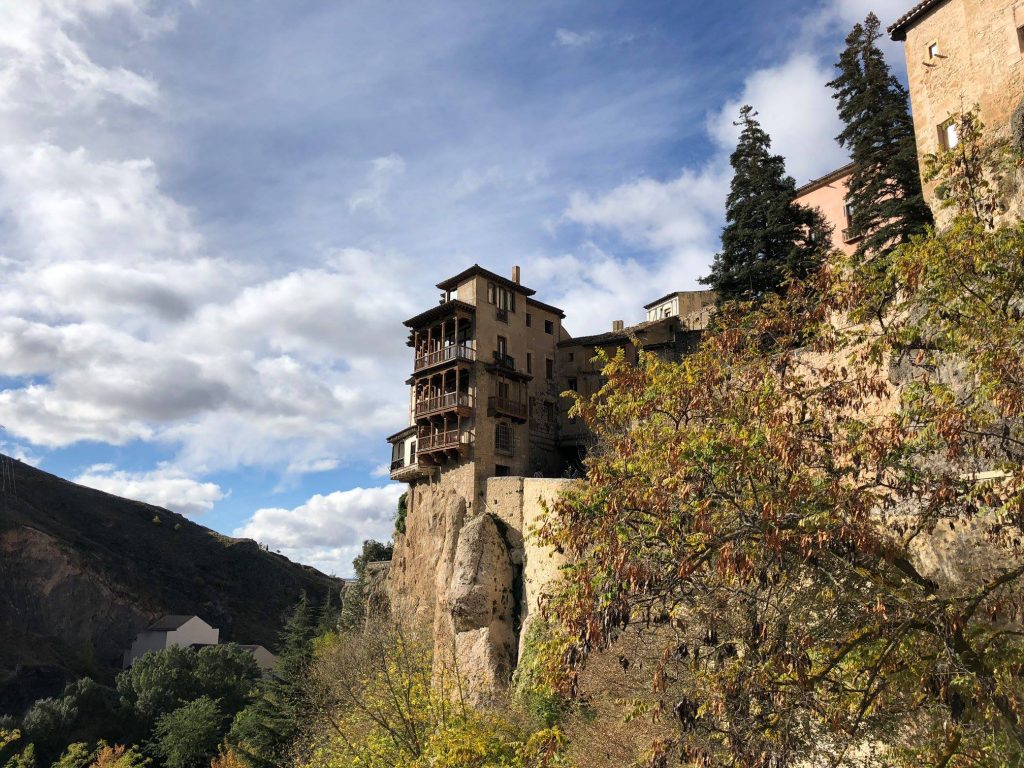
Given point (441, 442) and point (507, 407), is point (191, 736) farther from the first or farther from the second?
point (507, 407)

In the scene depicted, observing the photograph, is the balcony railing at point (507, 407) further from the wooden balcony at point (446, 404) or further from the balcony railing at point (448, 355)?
the balcony railing at point (448, 355)

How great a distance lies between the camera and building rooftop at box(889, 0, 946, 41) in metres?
26.3

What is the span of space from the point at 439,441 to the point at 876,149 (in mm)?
27231

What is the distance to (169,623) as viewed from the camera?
84188mm

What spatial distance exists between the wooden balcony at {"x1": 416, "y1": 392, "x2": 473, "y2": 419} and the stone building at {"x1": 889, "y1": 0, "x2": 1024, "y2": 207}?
26173mm

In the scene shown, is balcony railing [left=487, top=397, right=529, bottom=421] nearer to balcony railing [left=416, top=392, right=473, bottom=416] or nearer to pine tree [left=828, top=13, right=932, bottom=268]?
balcony railing [left=416, top=392, right=473, bottom=416]

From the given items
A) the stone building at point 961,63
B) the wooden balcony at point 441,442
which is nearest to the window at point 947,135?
the stone building at point 961,63

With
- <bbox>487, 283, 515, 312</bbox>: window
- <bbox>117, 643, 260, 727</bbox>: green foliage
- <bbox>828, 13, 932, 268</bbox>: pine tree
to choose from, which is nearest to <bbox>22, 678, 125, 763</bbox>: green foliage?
<bbox>117, 643, 260, 727</bbox>: green foliage

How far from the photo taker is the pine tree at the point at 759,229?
3894 centimetres

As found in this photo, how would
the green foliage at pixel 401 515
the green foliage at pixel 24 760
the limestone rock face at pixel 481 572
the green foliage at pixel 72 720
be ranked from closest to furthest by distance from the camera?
the limestone rock face at pixel 481 572 → the green foliage at pixel 24 760 → the green foliage at pixel 72 720 → the green foliage at pixel 401 515

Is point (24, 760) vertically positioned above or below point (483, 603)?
below

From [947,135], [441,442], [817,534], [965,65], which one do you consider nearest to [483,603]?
[441,442]

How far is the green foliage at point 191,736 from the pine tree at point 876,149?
4518 cm

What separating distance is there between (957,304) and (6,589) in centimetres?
9325
